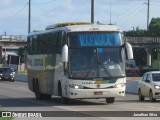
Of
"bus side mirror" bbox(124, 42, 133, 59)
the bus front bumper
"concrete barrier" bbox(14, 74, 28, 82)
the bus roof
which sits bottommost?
"concrete barrier" bbox(14, 74, 28, 82)

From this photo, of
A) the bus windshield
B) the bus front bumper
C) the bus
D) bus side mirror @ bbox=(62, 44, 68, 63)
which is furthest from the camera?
the bus windshield

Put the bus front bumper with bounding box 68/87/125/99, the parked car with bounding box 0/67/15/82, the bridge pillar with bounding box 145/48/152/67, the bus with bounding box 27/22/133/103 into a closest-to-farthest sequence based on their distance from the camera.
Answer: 1. the bus front bumper with bounding box 68/87/125/99
2. the bus with bounding box 27/22/133/103
3. the parked car with bounding box 0/67/15/82
4. the bridge pillar with bounding box 145/48/152/67

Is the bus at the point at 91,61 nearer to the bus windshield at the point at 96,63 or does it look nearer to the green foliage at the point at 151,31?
the bus windshield at the point at 96,63

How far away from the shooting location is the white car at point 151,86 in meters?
27.1

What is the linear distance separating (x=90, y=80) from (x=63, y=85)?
1.47 m

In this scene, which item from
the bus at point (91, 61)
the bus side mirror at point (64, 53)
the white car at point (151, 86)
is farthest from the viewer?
the white car at point (151, 86)

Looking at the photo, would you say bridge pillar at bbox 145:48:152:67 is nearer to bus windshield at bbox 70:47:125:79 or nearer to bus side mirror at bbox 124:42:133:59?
bus windshield at bbox 70:47:125:79

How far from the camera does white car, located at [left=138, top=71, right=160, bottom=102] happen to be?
89.0ft

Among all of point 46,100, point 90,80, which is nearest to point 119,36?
point 90,80

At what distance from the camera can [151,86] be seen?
27453mm

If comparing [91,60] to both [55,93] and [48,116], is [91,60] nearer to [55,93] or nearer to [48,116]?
[55,93]

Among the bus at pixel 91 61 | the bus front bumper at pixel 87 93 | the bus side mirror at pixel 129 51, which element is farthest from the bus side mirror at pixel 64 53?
the bus side mirror at pixel 129 51

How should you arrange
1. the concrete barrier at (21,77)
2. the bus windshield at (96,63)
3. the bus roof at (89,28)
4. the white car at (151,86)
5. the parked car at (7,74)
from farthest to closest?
1. the concrete barrier at (21,77)
2. the parked car at (7,74)
3. the white car at (151,86)
4. the bus roof at (89,28)
5. the bus windshield at (96,63)

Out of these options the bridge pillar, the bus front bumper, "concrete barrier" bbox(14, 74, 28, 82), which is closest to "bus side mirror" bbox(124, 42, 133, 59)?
the bus front bumper
